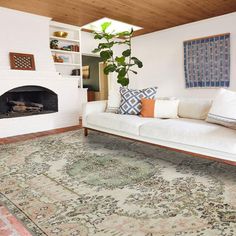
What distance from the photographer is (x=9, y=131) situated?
3949mm

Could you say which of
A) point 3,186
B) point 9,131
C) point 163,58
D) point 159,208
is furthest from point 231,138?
point 163,58

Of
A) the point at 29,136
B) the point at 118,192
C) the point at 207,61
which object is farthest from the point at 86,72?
the point at 118,192

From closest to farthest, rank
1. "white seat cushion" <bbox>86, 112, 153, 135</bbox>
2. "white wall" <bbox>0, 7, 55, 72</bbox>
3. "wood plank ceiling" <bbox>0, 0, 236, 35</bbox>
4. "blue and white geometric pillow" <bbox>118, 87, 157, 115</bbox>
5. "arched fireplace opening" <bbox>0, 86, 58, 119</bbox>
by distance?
"white seat cushion" <bbox>86, 112, 153, 135</bbox> → "blue and white geometric pillow" <bbox>118, 87, 157, 115</bbox> → "wood plank ceiling" <bbox>0, 0, 236, 35</bbox> → "white wall" <bbox>0, 7, 55, 72</bbox> → "arched fireplace opening" <bbox>0, 86, 58, 119</bbox>

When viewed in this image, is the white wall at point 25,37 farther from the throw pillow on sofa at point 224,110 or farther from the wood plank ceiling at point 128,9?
the throw pillow on sofa at point 224,110

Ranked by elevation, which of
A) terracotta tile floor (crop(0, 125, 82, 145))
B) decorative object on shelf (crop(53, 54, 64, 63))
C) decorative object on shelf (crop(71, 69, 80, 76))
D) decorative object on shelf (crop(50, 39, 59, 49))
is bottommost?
terracotta tile floor (crop(0, 125, 82, 145))

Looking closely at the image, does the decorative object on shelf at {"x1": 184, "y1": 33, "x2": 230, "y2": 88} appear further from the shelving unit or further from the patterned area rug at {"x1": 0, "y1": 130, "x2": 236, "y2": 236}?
the patterned area rug at {"x1": 0, "y1": 130, "x2": 236, "y2": 236}

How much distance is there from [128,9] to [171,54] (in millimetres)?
1919

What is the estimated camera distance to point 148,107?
121 inches

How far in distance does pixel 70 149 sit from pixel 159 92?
12.0 feet

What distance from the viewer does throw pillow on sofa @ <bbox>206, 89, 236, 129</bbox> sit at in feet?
7.32

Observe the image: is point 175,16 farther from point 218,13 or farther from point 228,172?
point 228,172

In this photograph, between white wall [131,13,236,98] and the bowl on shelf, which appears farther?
the bowl on shelf

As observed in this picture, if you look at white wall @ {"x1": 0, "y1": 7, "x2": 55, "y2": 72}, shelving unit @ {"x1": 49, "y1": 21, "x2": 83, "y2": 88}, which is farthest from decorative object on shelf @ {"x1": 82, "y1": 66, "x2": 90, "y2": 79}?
white wall @ {"x1": 0, "y1": 7, "x2": 55, "y2": 72}

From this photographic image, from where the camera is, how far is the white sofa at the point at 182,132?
1.96m
